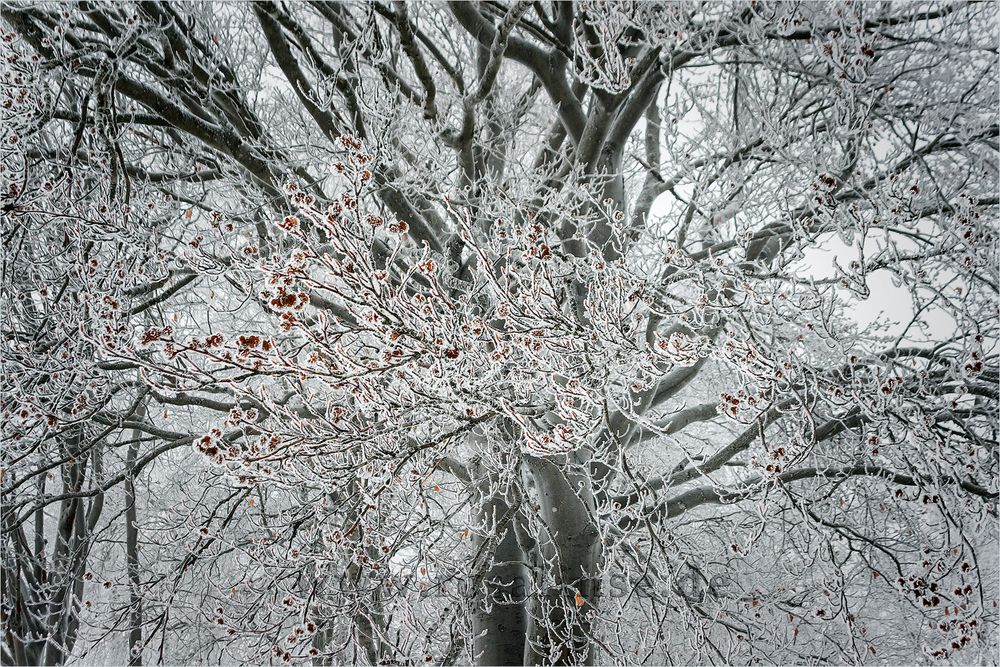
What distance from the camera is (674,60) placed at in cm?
383

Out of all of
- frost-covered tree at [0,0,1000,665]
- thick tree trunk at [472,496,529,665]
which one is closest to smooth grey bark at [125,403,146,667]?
frost-covered tree at [0,0,1000,665]

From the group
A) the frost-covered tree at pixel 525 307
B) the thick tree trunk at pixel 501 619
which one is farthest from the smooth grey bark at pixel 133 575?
the thick tree trunk at pixel 501 619

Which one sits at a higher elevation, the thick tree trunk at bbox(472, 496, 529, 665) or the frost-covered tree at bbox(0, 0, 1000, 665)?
the frost-covered tree at bbox(0, 0, 1000, 665)

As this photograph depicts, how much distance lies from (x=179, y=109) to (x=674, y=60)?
2896 millimetres

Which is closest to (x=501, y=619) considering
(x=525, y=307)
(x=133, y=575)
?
(x=525, y=307)

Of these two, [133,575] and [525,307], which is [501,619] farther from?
[133,575]

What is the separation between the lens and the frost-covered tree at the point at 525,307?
259cm

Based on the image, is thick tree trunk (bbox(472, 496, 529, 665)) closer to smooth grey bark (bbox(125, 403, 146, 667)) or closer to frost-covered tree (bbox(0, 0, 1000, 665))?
frost-covered tree (bbox(0, 0, 1000, 665))

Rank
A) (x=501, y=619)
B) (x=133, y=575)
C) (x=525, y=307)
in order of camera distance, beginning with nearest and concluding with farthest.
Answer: (x=525, y=307)
(x=501, y=619)
(x=133, y=575)

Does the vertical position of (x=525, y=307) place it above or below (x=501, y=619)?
above

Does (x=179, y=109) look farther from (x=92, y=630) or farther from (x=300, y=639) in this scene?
(x=92, y=630)

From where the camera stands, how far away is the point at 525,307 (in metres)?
2.56

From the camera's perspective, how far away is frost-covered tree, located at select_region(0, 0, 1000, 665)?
2.59 meters

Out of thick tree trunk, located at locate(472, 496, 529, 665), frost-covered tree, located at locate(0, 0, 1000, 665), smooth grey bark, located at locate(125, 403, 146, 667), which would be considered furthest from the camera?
thick tree trunk, located at locate(472, 496, 529, 665)
